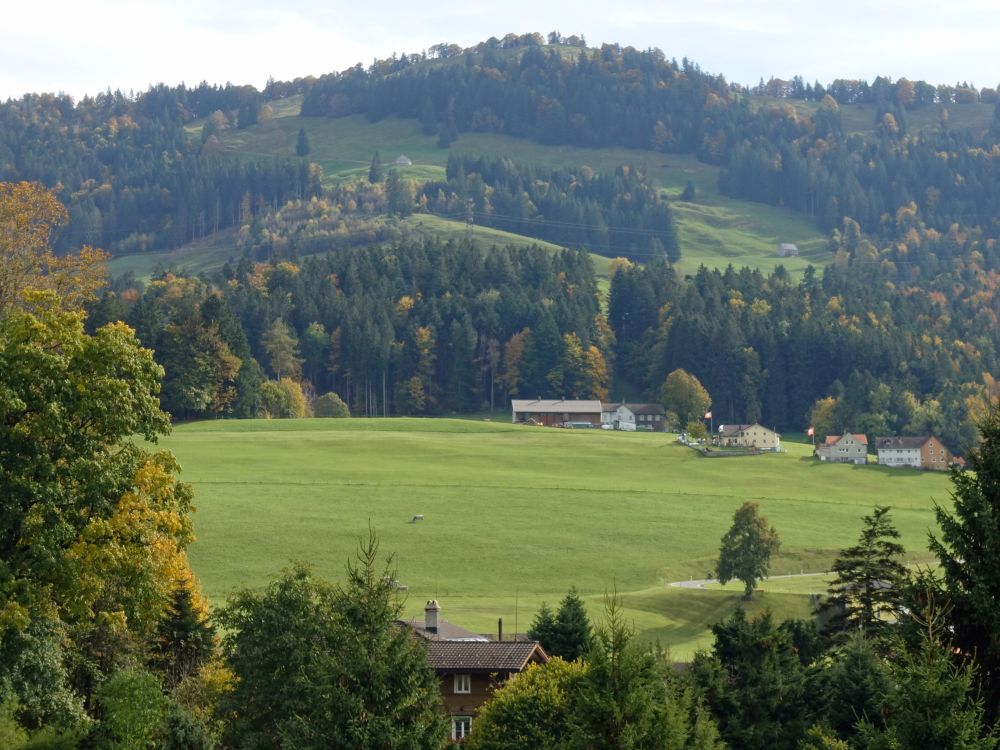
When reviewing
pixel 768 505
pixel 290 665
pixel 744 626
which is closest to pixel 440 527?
pixel 768 505

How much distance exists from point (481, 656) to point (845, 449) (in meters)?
115

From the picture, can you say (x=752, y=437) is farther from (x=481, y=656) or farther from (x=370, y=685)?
(x=370, y=685)

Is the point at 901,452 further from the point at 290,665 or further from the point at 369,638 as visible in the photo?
the point at 369,638

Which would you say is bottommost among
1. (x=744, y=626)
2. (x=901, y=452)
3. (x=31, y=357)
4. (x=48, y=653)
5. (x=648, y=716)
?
(x=901, y=452)

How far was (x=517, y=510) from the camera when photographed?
12044cm

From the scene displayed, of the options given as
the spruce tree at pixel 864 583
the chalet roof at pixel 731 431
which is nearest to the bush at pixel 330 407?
the chalet roof at pixel 731 431

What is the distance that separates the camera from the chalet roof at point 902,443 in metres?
170

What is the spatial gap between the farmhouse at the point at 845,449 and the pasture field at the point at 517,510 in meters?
4.84

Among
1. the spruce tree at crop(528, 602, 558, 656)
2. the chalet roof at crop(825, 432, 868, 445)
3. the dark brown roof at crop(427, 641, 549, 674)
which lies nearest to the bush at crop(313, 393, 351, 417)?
the chalet roof at crop(825, 432, 868, 445)

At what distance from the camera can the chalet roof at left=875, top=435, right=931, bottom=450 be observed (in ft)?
557

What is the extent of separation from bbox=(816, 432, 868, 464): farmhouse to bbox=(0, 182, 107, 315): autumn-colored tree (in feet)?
371

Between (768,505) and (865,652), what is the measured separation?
70.7 metres

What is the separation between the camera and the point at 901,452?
16912 cm

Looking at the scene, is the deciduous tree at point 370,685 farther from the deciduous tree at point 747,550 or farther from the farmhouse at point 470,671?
the deciduous tree at point 747,550
